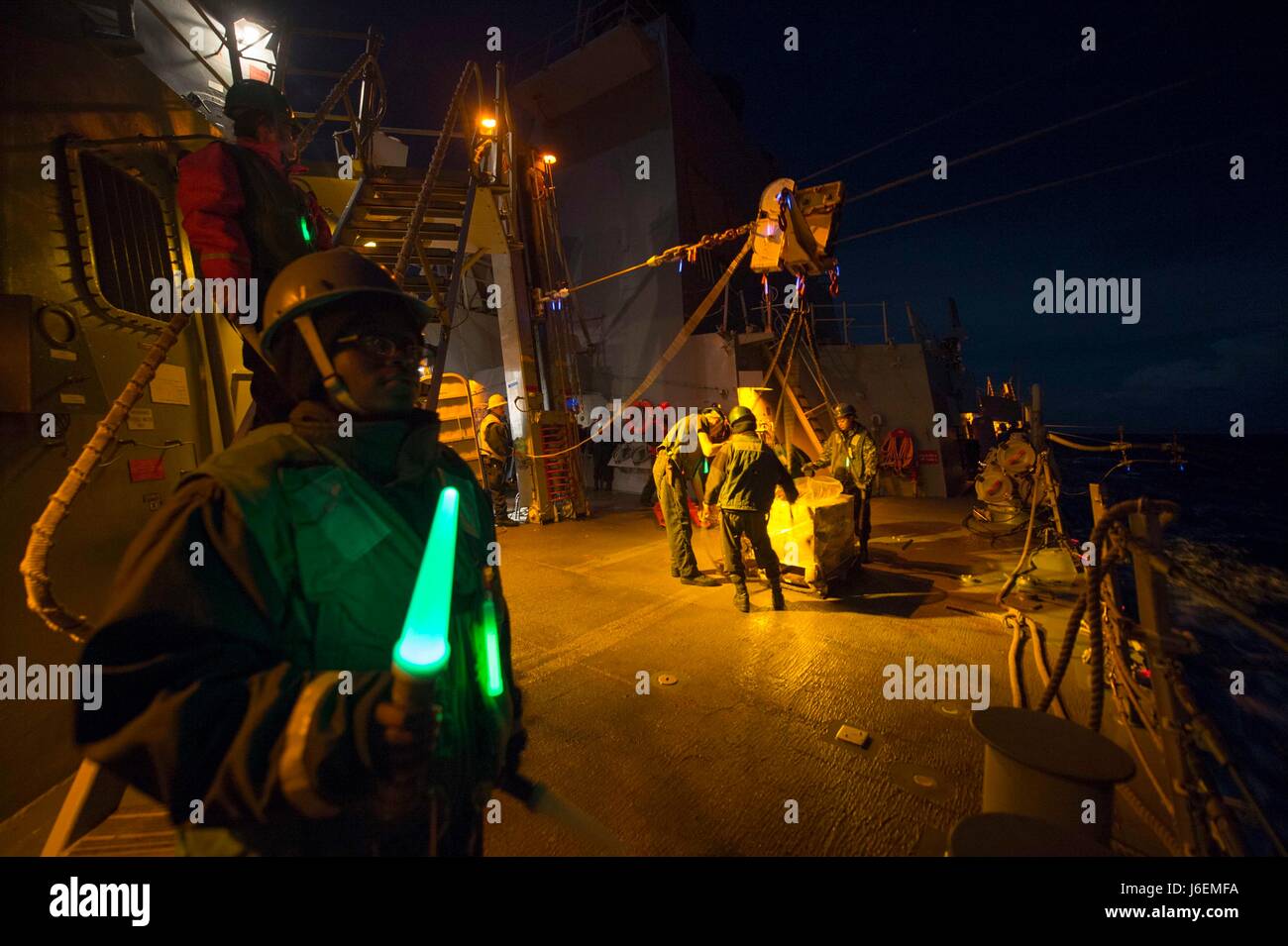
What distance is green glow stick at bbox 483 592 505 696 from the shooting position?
5.62ft

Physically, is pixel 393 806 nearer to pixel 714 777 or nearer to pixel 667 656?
pixel 714 777

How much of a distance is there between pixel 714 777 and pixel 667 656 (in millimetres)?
1696

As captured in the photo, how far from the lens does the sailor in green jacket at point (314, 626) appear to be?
1.09 metres

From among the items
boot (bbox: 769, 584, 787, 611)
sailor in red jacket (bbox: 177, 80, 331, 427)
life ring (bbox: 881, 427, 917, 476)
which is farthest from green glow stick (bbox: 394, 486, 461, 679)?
life ring (bbox: 881, 427, 917, 476)

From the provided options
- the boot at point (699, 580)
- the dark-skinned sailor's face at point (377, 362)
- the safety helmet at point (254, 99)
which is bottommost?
the boot at point (699, 580)

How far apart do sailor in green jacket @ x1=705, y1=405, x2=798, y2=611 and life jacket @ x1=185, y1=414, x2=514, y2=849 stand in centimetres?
477

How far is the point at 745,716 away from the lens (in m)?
3.95

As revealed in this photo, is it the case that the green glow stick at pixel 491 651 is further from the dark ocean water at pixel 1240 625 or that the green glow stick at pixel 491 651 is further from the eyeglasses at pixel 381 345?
the dark ocean water at pixel 1240 625

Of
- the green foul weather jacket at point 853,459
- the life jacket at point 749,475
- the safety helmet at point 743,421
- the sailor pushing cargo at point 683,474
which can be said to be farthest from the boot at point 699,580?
the green foul weather jacket at point 853,459

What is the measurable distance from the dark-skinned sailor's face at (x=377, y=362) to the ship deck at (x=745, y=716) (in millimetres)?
2372

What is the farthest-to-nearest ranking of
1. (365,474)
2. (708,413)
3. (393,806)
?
(708,413), (365,474), (393,806)

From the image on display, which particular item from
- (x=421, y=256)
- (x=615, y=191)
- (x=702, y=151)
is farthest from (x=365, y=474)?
(x=702, y=151)

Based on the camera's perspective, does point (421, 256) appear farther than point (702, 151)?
No

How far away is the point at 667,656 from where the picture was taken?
495 cm
